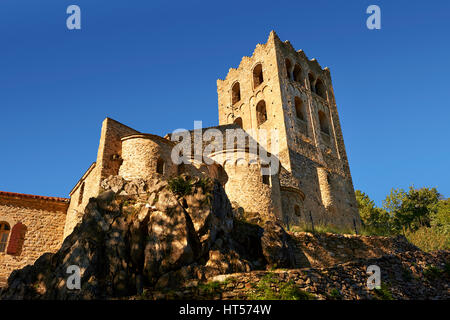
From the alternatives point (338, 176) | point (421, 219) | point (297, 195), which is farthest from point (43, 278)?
point (421, 219)

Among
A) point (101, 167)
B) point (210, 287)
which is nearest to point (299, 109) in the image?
point (101, 167)

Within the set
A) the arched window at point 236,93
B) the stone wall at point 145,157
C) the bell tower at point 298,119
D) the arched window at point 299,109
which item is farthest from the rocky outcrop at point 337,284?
the arched window at point 236,93

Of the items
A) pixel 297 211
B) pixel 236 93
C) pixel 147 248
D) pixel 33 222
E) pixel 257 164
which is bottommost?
pixel 147 248

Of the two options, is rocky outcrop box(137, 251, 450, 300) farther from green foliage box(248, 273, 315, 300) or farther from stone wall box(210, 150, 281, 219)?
stone wall box(210, 150, 281, 219)

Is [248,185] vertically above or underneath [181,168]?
underneath

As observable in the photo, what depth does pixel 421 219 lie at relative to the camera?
36.6 metres

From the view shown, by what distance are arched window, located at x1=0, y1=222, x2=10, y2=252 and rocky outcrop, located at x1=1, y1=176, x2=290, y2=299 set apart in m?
5.34

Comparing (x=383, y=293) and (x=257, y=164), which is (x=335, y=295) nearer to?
(x=383, y=293)

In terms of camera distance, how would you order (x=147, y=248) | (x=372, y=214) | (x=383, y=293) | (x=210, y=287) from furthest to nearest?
(x=372, y=214) → (x=147, y=248) → (x=383, y=293) → (x=210, y=287)

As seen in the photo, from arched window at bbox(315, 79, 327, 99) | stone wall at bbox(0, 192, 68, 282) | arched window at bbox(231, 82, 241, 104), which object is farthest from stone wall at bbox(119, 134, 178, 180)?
arched window at bbox(315, 79, 327, 99)

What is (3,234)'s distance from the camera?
56.1ft

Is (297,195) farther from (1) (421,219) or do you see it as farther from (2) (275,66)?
(1) (421,219)

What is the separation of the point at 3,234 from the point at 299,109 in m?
23.2

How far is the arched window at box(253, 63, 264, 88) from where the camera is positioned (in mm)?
33112
